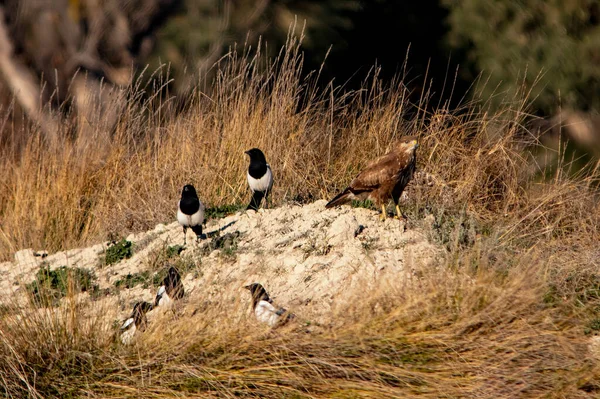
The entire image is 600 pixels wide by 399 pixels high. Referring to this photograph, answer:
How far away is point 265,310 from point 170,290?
0.72m

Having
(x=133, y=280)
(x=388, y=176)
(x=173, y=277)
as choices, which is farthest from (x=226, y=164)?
(x=173, y=277)

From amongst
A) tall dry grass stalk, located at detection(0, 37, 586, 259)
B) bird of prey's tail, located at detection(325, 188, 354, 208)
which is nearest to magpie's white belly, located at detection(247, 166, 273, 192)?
tall dry grass stalk, located at detection(0, 37, 586, 259)

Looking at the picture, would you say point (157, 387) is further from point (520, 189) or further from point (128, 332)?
point (520, 189)

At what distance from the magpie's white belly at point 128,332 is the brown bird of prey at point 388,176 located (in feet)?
7.36

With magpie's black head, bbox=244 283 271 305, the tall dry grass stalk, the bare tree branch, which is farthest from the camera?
the bare tree branch

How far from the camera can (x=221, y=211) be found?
756 cm

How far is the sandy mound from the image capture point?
224 inches

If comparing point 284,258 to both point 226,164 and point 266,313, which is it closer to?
point 266,313

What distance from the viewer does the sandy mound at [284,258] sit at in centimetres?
568

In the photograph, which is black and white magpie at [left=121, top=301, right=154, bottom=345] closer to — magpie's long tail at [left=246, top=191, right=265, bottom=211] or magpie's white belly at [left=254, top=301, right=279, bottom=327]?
magpie's white belly at [left=254, top=301, right=279, bottom=327]

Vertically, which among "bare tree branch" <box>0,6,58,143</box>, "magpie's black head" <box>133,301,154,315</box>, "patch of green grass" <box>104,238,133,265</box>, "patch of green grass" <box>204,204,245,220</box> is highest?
"magpie's black head" <box>133,301,154,315</box>

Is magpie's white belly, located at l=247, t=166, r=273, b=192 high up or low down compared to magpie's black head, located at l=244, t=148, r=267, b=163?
down

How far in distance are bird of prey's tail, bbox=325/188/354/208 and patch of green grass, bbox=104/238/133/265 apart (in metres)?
1.50

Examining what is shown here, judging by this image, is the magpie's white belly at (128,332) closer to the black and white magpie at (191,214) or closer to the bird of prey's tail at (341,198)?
the black and white magpie at (191,214)
